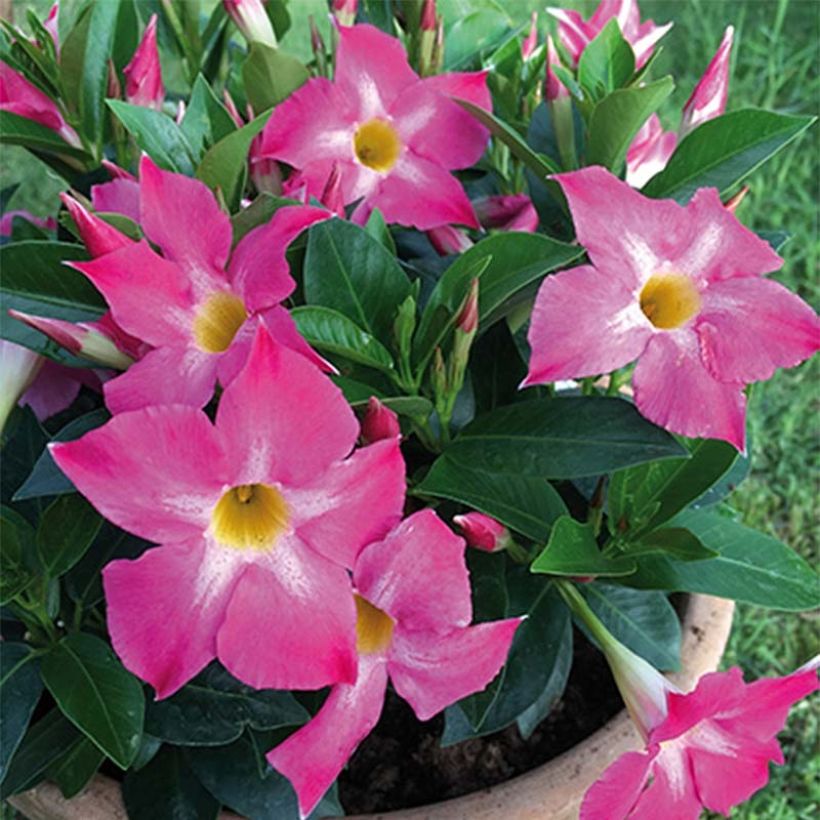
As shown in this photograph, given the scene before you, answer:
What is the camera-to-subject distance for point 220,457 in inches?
24.7

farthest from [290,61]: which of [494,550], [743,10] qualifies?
[743,10]

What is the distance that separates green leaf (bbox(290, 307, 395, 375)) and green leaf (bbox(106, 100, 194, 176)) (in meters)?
0.17

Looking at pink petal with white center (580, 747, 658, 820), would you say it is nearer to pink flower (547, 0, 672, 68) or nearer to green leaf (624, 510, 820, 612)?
green leaf (624, 510, 820, 612)

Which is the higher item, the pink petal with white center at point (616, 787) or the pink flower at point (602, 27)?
the pink flower at point (602, 27)

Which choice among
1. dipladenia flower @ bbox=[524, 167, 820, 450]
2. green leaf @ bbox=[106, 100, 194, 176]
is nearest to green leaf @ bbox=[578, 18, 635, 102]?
dipladenia flower @ bbox=[524, 167, 820, 450]

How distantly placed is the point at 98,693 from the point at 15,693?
0.08 metres

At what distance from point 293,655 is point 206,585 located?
60 millimetres

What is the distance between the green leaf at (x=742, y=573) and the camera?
0.85 m

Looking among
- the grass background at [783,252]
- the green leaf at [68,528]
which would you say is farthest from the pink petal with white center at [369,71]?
the grass background at [783,252]

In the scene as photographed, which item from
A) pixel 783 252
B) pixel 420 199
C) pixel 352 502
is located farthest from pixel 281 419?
pixel 783 252

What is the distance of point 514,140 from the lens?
0.81 m

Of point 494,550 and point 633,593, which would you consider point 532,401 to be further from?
point 633,593

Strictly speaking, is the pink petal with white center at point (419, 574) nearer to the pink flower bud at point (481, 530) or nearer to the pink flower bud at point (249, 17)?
the pink flower bud at point (481, 530)

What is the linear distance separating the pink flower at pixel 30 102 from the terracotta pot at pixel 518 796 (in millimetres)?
495
